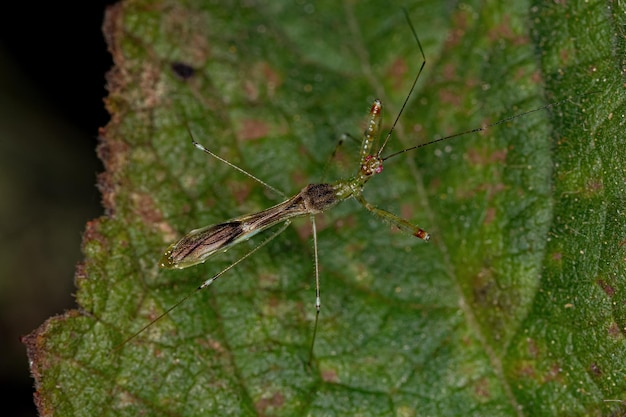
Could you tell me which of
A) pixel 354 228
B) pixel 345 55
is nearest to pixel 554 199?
pixel 354 228

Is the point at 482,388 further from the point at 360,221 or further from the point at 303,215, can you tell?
the point at 303,215

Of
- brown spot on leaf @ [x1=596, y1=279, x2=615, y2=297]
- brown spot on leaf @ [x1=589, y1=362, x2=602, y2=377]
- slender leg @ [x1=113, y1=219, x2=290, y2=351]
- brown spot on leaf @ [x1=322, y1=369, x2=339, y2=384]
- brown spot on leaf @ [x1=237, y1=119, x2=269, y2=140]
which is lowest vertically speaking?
brown spot on leaf @ [x1=589, y1=362, x2=602, y2=377]

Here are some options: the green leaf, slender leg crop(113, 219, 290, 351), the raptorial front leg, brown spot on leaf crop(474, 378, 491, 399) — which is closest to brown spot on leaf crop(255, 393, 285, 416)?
the green leaf

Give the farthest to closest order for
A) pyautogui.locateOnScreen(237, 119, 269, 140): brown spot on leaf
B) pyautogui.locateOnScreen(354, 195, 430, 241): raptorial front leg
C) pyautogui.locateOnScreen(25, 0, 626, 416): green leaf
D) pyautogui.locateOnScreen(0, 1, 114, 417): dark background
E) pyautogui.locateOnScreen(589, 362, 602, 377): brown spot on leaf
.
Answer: pyautogui.locateOnScreen(0, 1, 114, 417): dark background, pyautogui.locateOnScreen(237, 119, 269, 140): brown spot on leaf, pyautogui.locateOnScreen(354, 195, 430, 241): raptorial front leg, pyautogui.locateOnScreen(25, 0, 626, 416): green leaf, pyautogui.locateOnScreen(589, 362, 602, 377): brown spot on leaf

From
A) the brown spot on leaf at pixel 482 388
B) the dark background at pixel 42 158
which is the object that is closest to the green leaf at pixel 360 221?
the brown spot on leaf at pixel 482 388

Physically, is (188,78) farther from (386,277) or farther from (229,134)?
(386,277)

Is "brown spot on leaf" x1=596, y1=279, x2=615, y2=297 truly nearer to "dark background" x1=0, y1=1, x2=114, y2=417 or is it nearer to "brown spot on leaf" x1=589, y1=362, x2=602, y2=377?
"brown spot on leaf" x1=589, y1=362, x2=602, y2=377

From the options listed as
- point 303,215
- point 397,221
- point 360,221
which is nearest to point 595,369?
point 397,221
